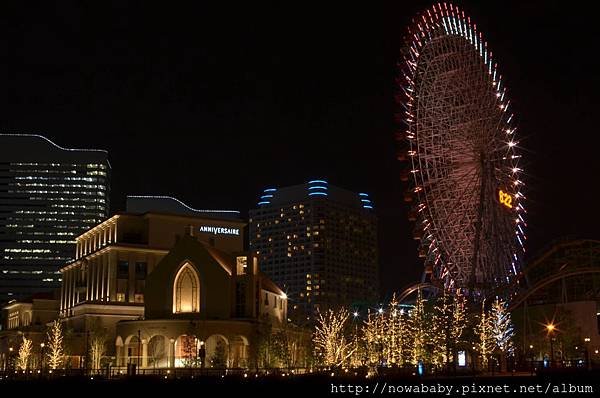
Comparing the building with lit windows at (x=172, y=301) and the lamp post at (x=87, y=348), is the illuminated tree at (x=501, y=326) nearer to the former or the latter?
the building with lit windows at (x=172, y=301)

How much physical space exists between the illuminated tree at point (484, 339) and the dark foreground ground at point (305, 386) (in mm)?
17680

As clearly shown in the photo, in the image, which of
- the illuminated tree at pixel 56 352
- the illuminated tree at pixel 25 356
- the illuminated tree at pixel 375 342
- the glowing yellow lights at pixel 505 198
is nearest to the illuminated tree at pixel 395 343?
the illuminated tree at pixel 375 342

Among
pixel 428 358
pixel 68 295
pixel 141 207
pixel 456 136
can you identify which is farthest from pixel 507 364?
pixel 141 207

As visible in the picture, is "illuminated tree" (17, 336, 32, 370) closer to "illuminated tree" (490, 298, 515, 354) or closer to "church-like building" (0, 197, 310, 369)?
"church-like building" (0, 197, 310, 369)

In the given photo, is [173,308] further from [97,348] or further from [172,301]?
[97,348]

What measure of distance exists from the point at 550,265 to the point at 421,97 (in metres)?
42.2

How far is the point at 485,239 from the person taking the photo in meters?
87.6

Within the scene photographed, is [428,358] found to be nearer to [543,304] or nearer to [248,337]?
[248,337]

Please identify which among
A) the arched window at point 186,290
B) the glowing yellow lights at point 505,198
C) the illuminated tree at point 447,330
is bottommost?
the illuminated tree at point 447,330

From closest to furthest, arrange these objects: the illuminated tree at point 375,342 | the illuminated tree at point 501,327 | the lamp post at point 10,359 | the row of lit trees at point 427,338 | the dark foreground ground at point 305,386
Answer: the dark foreground ground at point 305,386 → the row of lit trees at point 427,338 → the illuminated tree at point 375,342 → the illuminated tree at point 501,327 → the lamp post at point 10,359

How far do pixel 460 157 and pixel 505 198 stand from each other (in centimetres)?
669

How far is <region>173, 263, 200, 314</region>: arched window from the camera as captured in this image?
302 feet

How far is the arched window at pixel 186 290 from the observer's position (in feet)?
302

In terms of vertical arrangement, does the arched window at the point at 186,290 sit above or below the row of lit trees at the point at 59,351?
above
